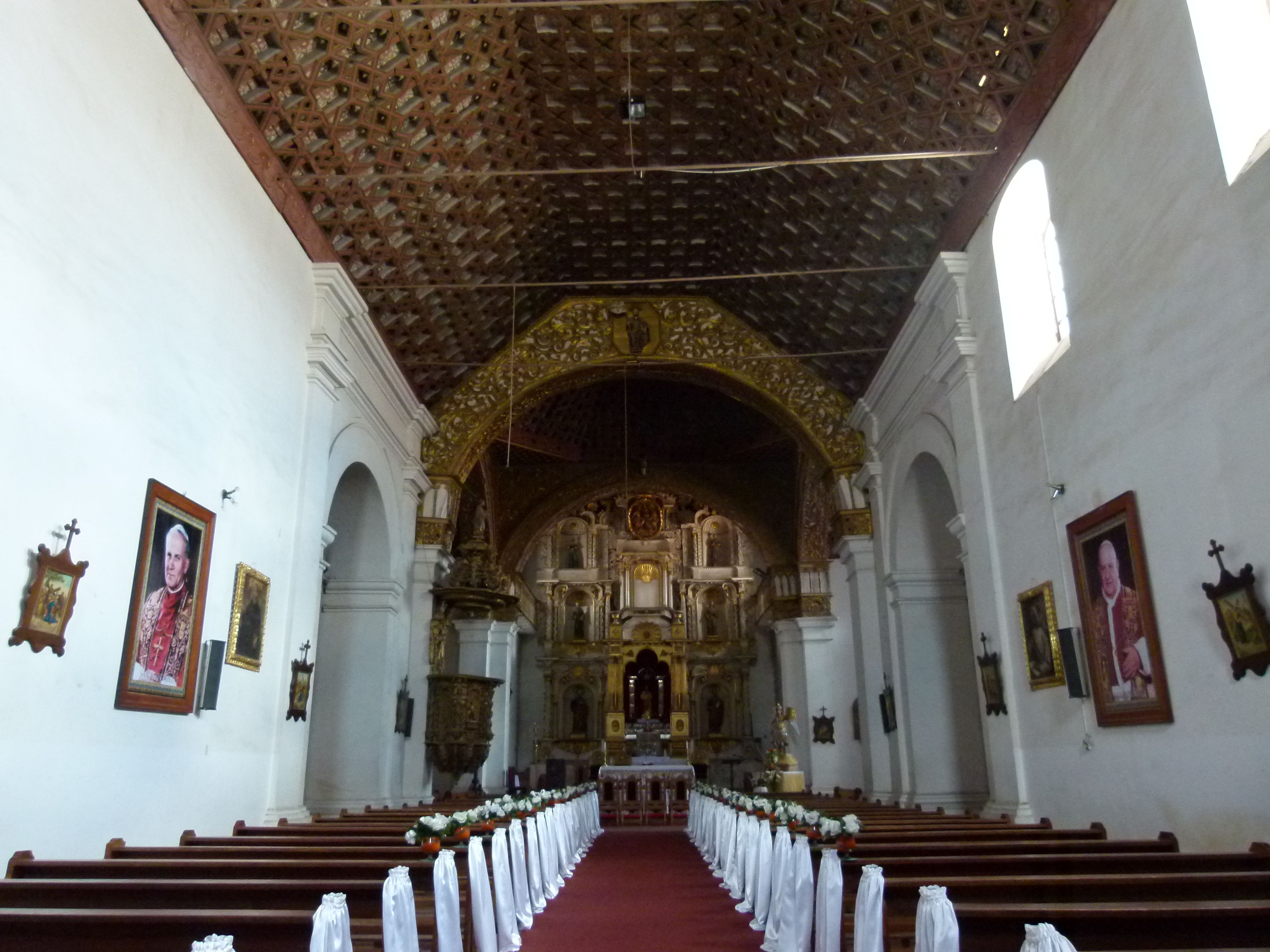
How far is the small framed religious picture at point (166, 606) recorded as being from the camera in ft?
18.2

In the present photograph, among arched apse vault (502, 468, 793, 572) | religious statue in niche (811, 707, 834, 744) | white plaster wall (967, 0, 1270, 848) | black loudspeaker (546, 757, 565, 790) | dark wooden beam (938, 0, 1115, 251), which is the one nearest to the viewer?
white plaster wall (967, 0, 1270, 848)

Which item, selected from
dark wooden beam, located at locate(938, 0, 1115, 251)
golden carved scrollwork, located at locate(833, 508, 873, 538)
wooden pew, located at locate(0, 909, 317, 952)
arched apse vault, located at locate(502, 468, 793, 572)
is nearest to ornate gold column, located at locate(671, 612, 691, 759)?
arched apse vault, located at locate(502, 468, 793, 572)

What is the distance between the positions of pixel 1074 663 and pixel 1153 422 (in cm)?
185

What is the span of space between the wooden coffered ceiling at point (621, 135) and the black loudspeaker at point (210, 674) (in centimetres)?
365

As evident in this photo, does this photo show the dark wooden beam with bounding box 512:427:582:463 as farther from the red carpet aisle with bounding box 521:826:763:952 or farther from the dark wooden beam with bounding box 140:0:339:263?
the red carpet aisle with bounding box 521:826:763:952

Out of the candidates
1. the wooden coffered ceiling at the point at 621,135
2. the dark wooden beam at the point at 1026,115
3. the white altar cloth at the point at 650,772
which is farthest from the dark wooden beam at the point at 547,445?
the dark wooden beam at the point at 1026,115

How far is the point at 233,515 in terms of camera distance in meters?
6.95

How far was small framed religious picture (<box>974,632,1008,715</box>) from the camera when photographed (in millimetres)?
7738

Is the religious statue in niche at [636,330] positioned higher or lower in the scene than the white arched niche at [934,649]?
higher

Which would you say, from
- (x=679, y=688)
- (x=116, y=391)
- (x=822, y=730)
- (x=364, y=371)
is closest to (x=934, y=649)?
(x=822, y=730)

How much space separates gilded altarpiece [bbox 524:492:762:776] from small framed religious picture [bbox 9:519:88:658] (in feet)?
54.0

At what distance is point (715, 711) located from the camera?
73.6 feet

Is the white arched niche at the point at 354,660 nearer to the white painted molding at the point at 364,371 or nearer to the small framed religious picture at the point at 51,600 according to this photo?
the white painted molding at the point at 364,371

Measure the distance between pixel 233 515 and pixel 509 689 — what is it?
1401 centimetres
